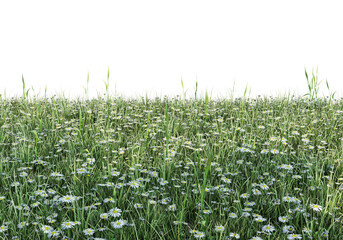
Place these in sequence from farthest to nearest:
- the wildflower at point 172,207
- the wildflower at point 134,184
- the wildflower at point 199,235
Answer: the wildflower at point 134,184 → the wildflower at point 172,207 → the wildflower at point 199,235

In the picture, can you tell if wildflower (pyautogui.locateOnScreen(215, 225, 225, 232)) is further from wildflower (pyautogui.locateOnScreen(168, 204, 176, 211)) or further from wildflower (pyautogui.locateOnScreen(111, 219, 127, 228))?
wildflower (pyautogui.locateOnScreen(111, 219, 127, 228))

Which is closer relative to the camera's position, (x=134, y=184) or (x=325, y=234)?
(x=325, y=234)

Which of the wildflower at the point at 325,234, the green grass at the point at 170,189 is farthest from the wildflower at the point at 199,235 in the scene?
the wildflower at the point at 325,234

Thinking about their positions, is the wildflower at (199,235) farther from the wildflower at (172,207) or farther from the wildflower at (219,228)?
the wildflower at (172,207)

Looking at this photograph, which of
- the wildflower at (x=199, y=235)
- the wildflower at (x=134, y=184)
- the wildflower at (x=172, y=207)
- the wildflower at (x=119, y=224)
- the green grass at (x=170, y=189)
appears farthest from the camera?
the wildflower at (x=134, y=184)

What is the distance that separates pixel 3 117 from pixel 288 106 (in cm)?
607

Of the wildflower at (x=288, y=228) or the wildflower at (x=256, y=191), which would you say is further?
the wildflower at (x=256, y=191)

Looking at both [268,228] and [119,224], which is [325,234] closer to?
[268,228]

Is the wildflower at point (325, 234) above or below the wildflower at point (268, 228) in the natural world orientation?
below

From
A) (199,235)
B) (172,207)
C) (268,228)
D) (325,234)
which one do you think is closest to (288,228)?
(268,228)

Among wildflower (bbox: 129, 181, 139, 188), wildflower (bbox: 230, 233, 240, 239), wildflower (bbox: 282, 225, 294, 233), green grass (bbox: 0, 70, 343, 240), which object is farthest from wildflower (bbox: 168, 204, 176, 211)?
wildflower (bbox: 282, 225, 294, 233)

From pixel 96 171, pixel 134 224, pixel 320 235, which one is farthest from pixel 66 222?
pixel 320 235

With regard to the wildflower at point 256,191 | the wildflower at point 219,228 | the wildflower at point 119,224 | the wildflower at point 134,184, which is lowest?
the wildflower at point 219,228

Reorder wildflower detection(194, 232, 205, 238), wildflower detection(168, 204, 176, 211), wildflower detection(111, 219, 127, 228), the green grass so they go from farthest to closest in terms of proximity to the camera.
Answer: wildflower detection(168, 204, 176, 211), the green grass, wildflower detection(111, 219, 127, 228), wildflower detection(194, 232, 205, 238)
